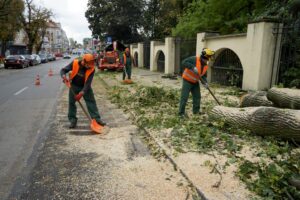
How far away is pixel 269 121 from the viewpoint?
4.98m

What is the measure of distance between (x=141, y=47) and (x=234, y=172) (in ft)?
77.6

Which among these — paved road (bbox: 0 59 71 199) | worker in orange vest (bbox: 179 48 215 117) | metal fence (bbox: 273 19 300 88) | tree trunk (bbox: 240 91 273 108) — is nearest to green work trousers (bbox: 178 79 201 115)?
worker in orange vest (bbox: 179 48 215 117)

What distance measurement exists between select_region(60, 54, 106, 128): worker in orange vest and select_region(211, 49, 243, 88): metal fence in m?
7.27

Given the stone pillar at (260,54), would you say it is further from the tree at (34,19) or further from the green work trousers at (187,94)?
the tree at (34,19)

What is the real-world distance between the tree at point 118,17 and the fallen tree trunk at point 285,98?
2835 cm

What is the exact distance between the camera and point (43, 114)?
7.66 metres

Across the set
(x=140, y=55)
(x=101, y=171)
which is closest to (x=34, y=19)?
(x=140, y=55)

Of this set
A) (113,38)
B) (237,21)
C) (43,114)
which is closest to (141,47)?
(113,38)

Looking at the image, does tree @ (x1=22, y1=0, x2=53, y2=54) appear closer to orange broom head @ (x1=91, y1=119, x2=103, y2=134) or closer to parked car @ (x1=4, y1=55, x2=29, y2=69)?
parked car @ (x1=4, y1=55, x2=29, y2=69)

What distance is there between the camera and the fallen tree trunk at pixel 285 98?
580 centimetres

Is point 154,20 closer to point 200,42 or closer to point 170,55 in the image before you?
point 170,55

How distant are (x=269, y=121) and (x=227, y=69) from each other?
24.8 feet

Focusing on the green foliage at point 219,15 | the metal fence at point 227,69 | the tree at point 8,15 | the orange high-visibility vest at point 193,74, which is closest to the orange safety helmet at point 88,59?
the orange high-visibility vest at point 193,74

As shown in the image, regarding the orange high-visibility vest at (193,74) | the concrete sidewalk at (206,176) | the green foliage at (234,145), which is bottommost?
the concrete sidewalk at (206,176)
